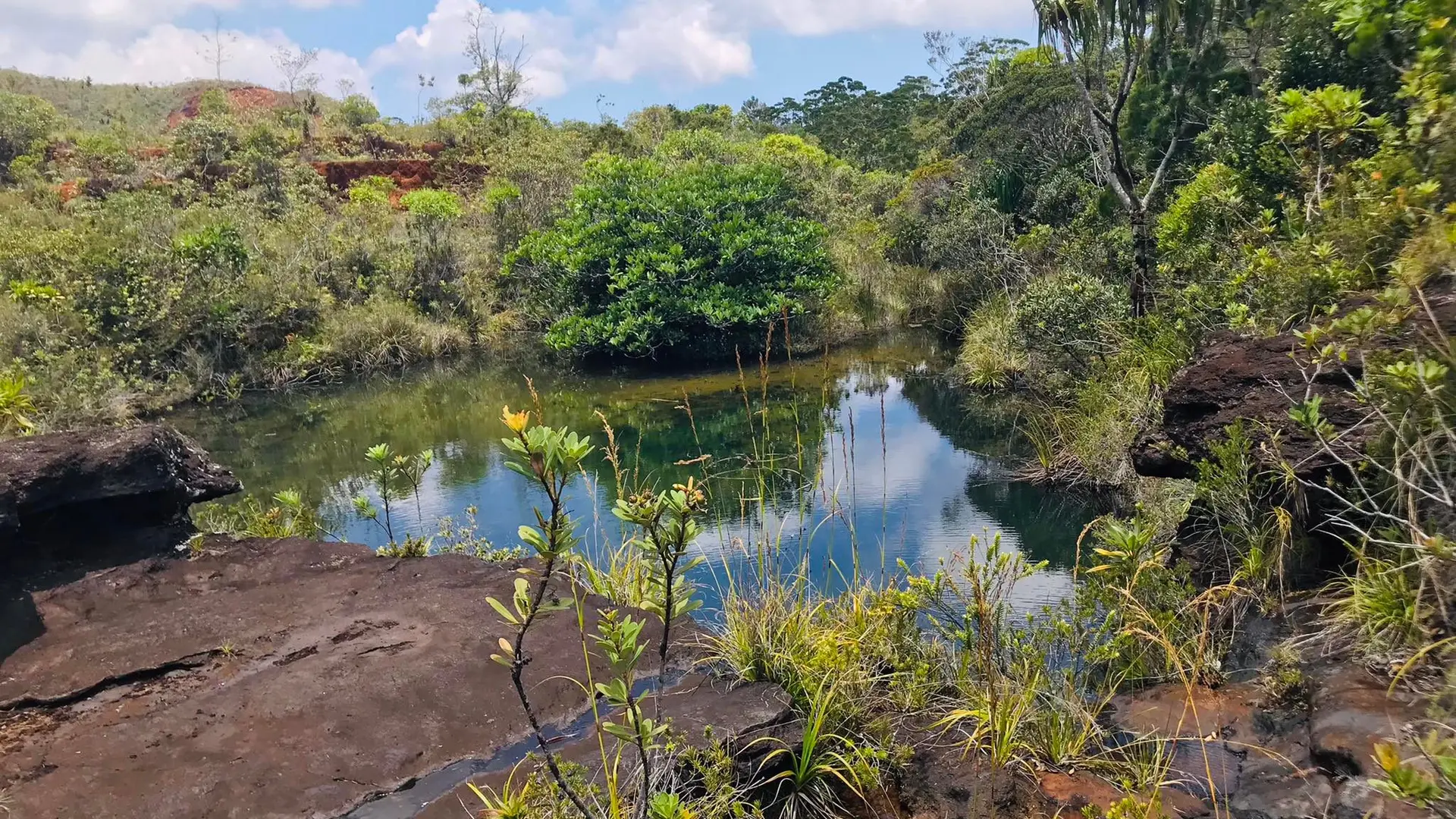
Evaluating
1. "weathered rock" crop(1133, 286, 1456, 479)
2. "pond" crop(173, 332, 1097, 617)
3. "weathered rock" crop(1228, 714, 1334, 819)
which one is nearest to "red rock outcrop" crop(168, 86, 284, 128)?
"pond" crop(173, 332, 1097, 617)

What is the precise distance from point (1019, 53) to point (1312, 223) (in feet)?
59.0

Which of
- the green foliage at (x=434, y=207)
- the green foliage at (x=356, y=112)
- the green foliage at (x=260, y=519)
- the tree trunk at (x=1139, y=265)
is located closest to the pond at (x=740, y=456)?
the green foliage at (x=260, y=519)

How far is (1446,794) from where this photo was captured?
5.64 feet

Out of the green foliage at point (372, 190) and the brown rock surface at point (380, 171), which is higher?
the brown rock surface at point (380, 171)

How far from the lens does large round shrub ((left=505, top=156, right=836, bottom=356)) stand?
13.6 metres

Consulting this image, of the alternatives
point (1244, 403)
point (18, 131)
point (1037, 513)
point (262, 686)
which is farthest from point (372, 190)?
point (1244, 403)

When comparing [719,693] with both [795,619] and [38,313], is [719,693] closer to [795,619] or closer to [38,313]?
[795,619]

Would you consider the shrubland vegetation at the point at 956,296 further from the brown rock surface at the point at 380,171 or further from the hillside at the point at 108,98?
the hillside at the point at 108,98

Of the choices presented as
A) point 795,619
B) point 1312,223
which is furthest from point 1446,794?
point 1312,223

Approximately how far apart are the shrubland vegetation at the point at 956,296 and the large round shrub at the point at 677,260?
0.23 feet

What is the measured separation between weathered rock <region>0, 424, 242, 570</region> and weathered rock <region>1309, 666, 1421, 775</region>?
5.71m

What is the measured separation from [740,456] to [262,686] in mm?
A: 2695

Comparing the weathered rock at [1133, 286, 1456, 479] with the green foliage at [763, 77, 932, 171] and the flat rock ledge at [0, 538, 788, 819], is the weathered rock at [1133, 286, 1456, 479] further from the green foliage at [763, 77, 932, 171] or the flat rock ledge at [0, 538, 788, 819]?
the green foliage at [763, 77, 932, 171]

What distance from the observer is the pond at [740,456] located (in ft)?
18.6
